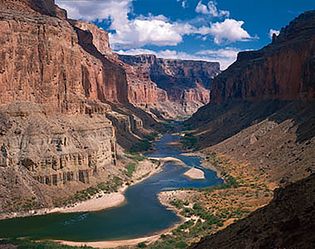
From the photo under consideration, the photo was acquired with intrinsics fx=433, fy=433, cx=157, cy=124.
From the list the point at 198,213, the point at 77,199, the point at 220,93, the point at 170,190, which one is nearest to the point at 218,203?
the point at 198,213

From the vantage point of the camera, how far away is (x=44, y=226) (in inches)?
1722

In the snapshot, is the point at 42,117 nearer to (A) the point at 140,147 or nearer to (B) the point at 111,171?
(B) the point at 111,171

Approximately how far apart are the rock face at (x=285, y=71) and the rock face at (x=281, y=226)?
2366 inches

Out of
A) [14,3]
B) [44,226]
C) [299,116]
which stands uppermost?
[14,3]

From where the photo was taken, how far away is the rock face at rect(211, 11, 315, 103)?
82.2 m

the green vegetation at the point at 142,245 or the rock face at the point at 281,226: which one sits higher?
the rock face at the point at 281,226

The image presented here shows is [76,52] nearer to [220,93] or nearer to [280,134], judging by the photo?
[280,134]

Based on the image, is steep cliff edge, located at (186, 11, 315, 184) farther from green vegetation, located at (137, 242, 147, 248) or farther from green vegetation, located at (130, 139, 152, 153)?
green vegetation, located at (137, 242, 147, 248)

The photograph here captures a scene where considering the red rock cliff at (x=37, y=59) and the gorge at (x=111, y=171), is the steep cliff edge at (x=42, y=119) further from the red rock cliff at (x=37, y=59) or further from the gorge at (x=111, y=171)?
the gorge at (x=111, y=171)

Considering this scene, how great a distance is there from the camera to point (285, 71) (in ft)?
323

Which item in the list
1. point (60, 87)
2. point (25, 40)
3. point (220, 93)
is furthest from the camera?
point (220, 93)

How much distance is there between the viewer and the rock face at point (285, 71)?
82.2m

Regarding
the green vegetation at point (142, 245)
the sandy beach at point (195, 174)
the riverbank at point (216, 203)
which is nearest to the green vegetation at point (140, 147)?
the sandy beach at point (195, 174)

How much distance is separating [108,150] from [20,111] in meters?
17.7
